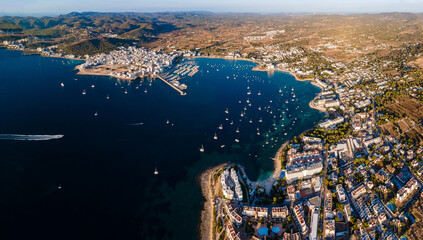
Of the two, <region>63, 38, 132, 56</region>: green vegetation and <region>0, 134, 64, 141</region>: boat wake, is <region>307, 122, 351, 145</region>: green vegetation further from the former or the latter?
<region>63, 38, 132, 56</region>: green vegetation

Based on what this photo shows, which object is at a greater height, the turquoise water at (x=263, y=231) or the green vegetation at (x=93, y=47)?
the green vegetation at (x=93, y=47)

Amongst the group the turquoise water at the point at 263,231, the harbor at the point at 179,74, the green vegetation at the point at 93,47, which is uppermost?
the green vegetation at the point at 93,47

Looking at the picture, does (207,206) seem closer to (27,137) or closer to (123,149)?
(123,149)

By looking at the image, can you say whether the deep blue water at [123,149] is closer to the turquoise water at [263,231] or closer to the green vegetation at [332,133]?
the green vegetation at [332,133]

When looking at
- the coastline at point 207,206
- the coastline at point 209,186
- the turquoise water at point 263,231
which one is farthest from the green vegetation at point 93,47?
the turquoise water at point 263,231

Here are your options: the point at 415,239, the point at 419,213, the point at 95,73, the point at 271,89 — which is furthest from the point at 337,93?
the point at 95,73

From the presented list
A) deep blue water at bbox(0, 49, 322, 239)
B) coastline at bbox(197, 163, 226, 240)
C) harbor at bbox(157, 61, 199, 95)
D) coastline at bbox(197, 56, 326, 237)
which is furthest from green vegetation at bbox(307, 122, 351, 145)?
harbor at bbox(157, 61, 199, 95)

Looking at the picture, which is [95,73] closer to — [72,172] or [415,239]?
[72,172]
